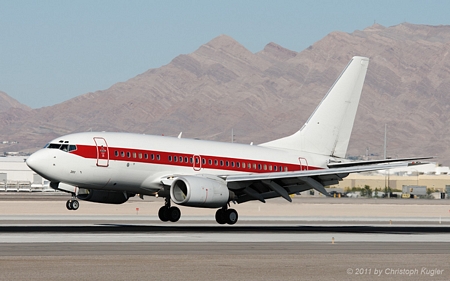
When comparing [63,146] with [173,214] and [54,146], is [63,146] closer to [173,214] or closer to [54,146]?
[54,146]

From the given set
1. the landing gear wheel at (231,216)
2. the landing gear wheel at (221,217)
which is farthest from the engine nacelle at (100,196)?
the landing gear wheel at (231,216)

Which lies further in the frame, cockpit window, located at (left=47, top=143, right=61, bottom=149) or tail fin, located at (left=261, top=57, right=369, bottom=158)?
tail fin, located at (left=261, top=57, right=369, bottom=158)

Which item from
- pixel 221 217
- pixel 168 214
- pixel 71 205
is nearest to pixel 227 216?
pixel 221 217

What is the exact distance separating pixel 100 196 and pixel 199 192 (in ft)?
23.3

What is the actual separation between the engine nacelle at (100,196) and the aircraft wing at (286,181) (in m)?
6.19

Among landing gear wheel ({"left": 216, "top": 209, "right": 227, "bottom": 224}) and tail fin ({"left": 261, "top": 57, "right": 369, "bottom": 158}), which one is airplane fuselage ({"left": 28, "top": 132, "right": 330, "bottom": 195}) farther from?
tail fin ({"left": 261, "top": 57, "right": 369, "bottom": 158})

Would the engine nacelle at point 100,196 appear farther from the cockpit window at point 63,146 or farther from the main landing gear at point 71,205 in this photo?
the cockpit window at point 63,146

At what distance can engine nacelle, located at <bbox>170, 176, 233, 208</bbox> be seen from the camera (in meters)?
42.3

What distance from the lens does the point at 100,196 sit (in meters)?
46.5

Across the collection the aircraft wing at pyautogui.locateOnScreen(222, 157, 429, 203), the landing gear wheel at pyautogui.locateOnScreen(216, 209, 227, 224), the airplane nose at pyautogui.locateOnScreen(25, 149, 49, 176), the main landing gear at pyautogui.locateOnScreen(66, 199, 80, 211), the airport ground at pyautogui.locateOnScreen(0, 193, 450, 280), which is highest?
the airplane nose at pyautogui.locateOnScreen(25, 149, 49, 176)

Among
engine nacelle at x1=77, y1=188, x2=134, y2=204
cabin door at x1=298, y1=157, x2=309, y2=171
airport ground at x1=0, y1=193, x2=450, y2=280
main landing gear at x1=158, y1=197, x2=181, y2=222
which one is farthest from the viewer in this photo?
cabin door at x1=298, y1=157, x2=309, y2=171

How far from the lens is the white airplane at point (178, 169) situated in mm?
42844

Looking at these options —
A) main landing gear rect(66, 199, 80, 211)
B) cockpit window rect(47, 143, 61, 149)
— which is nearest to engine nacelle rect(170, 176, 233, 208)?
main landing gear rect(66, 199, 80, 211)
